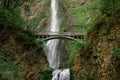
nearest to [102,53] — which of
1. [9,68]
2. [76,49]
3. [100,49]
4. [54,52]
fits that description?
[100,49]

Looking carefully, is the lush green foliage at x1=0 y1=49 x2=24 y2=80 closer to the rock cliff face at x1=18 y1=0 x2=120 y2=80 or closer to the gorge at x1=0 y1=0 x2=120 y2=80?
the gorge at x1=0 y1=0 x2=120 y2=80

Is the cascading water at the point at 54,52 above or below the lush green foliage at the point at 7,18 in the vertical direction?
below

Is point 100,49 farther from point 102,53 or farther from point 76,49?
point 76,49

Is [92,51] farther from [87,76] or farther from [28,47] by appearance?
[28,47]

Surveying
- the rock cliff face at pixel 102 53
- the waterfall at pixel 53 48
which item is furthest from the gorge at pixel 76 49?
the waterfall at pixel 53 48

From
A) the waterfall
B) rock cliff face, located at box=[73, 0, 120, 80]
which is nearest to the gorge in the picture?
rock cliff face, located at box=[73, 0, 120, 80]

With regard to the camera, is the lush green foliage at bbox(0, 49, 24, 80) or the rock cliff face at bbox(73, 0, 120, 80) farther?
the rock cliff face at bbox(73, 0, 120, 80)

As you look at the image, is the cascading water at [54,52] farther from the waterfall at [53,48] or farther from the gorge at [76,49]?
the gorge at [76,49]

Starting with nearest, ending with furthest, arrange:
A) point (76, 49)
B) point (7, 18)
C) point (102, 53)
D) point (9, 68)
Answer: point (9, 68)
point (102, 53)
point (7, 18)
point (76, 49)

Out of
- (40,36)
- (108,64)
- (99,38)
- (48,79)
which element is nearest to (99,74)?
(108,64)
